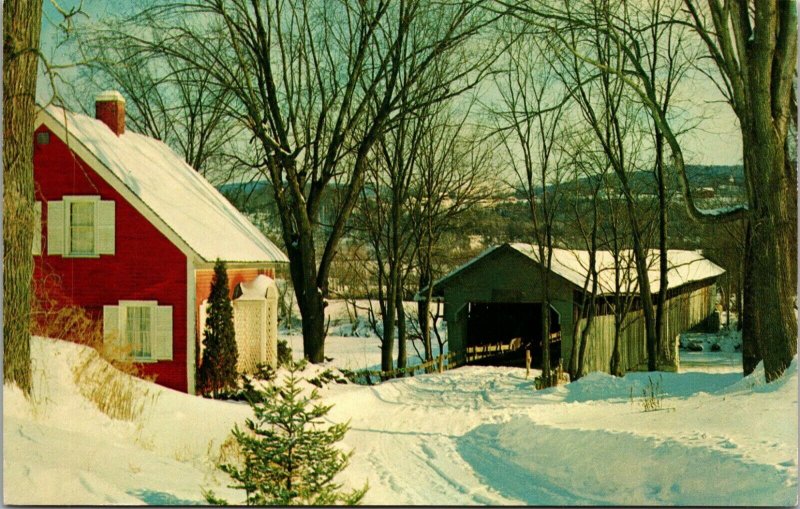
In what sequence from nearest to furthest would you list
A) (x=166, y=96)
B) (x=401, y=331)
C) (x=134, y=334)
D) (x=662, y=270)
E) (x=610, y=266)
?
(x=134, y=334) < (x=166, y=96) < (x=662, y=270) < (x=610, y=266) < (x=401, y=331)

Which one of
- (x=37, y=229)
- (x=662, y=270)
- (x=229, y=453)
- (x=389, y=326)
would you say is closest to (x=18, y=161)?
(x=37, y=229)

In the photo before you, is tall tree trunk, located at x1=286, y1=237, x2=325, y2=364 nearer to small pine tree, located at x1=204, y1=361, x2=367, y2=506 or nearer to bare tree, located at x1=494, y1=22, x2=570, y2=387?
bare tree, located at x1=494, y1=22, x2=570, y2=387

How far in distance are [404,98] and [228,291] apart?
3046 mm

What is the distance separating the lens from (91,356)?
554 centimetres

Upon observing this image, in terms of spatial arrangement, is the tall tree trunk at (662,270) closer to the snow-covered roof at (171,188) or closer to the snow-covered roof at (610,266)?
the snow-covered roof at (610,266)

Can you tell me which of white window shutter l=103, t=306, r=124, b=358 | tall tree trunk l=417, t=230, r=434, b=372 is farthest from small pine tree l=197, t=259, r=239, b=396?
tall tree trunk l=417, t=230, r=434, b=372

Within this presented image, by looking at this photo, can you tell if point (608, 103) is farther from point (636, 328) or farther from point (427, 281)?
point (427, 281)

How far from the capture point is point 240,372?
6.57 metres

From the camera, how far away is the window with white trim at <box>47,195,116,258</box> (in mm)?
5879

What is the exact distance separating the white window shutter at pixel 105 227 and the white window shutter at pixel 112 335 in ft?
2.67

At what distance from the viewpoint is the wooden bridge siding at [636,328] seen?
714cm

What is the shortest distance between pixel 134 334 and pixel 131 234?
145 cm

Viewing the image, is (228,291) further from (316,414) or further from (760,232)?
(760,232)

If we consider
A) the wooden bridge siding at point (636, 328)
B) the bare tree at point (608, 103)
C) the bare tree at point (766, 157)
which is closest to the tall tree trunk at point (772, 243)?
the bare tree at point (766, 157)
